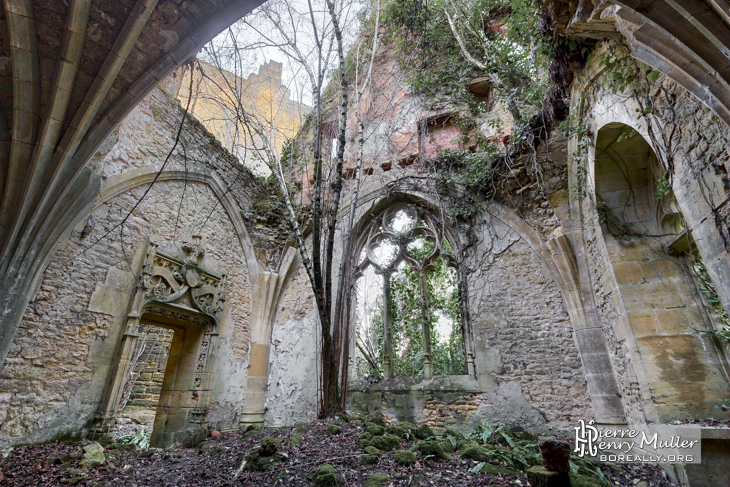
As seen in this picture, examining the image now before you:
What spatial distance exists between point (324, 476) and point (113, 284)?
3586mm

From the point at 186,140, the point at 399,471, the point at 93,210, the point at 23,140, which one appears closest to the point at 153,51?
the point at 23,140

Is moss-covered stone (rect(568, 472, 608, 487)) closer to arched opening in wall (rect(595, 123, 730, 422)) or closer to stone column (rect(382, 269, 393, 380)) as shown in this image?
arched opening in wall (rect(595, 123, 730, 422))

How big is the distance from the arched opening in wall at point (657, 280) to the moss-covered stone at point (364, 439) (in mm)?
2634

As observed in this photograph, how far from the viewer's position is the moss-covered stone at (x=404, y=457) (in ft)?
7.72

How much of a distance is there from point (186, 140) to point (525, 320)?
5.82m

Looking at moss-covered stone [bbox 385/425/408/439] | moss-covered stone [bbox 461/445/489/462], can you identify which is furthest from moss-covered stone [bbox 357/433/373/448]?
moss-covered stone [bbox 461/445/489/462]

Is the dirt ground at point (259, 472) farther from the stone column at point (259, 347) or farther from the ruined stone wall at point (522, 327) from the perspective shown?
the stone column at point (259, 347)

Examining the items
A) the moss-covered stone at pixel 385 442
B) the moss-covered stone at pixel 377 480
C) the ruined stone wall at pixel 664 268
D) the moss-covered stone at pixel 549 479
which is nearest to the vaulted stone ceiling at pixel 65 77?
the ruined stone wall at pixel 664 268

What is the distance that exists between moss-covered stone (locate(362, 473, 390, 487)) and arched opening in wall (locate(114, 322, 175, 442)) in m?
6.03

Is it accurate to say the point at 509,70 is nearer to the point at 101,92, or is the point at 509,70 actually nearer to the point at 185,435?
the point at 101,92

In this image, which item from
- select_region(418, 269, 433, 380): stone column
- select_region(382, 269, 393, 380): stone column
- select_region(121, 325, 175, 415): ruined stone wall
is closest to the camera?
select_region(418, 269, 433, 380): stone column

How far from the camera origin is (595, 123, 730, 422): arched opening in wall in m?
3.02

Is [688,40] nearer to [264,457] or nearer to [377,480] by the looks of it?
[377,480]

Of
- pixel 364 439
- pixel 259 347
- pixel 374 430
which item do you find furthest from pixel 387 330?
pixel 364 439
